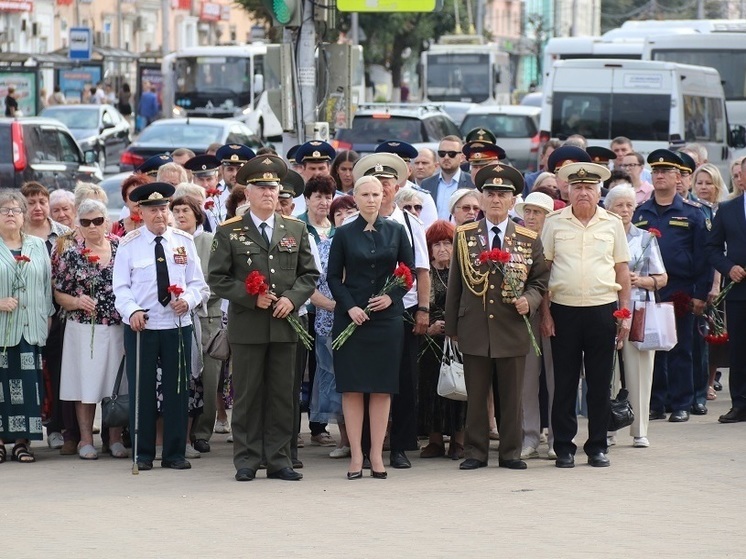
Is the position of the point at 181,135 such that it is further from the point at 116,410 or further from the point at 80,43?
the point at 80,43

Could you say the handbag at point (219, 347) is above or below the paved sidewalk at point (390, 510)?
above

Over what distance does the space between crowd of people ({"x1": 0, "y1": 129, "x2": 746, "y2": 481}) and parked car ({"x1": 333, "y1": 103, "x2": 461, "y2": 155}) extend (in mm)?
14394

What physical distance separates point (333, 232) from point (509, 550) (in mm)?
3508

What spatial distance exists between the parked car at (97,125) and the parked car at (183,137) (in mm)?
6964

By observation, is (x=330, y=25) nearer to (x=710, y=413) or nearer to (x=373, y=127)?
(x=710, y=413)

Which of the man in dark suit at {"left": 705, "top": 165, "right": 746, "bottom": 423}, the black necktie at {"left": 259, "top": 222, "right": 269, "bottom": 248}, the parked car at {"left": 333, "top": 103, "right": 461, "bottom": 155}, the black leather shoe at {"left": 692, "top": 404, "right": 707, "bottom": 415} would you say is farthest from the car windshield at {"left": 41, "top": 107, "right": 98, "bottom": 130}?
the black necktie at {"left": 259, "top": 222, "right": 269, "bottom": 248}

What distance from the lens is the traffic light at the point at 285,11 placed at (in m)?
15.5

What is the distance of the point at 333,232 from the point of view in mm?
10852

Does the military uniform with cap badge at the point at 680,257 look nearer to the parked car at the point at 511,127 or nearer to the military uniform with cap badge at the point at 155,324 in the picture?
the military uniform with cap badge at the point at 155,324

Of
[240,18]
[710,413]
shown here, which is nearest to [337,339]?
[710,413]

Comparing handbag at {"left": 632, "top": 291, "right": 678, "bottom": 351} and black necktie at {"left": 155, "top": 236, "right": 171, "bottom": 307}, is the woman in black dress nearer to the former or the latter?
black necktie at {"left": 155, "top": 236, "right": 171, "bottom": 307}

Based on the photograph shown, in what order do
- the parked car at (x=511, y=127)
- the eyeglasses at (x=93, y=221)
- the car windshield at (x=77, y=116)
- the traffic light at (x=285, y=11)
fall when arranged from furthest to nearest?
the car windshield at (x=77, y=116) → the parked car at (x=511, y=127) → the traffic light at (x=285, y=11) → the eyeglasses at (x=93, y=221)

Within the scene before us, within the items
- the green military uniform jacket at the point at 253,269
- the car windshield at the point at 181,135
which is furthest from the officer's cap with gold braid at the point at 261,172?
the car windshield at the point at 181,135

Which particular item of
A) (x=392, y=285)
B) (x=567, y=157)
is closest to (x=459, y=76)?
(x=567, y=157)
